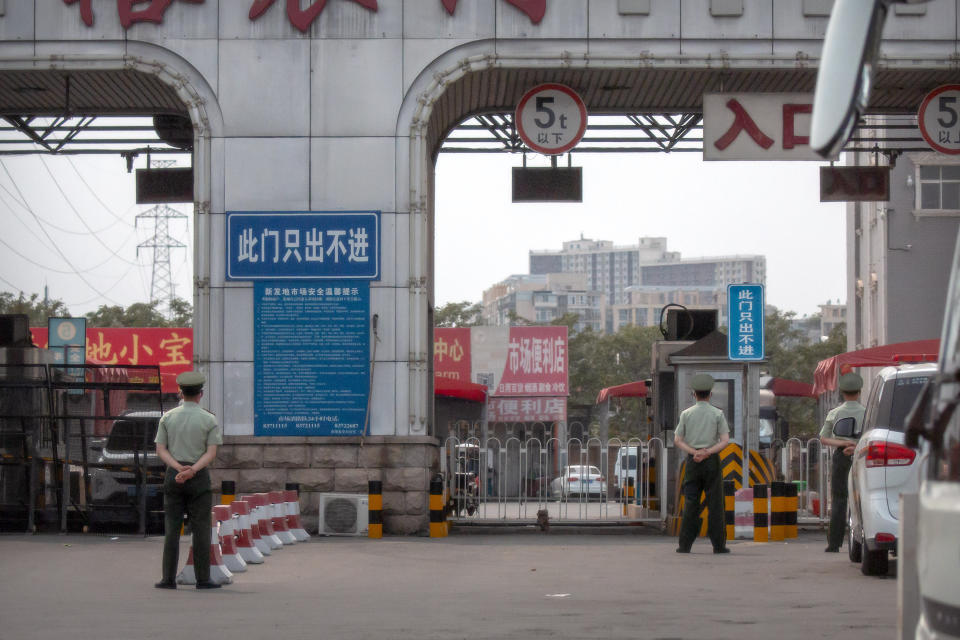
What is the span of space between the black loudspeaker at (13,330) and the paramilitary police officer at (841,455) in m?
11.3

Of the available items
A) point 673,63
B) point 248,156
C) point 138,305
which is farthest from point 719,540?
point 138,305

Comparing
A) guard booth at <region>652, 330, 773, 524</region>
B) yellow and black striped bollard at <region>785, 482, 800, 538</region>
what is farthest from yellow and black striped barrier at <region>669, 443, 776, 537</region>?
yellow and black striped bollard at <region>785, 482, 800, 538</region>

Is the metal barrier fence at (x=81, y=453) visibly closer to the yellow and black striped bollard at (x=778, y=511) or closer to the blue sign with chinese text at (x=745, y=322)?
the yellow and black striped bollard at (x=778, y=511)

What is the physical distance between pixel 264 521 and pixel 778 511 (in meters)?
6.45

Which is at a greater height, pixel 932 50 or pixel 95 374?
pixel 932 50

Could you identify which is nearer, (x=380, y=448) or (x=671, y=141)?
(x=380, y=448)

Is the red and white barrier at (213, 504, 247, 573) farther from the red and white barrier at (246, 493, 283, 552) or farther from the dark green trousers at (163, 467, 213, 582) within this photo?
the red and white barrier at (246, 493, 283, 552)

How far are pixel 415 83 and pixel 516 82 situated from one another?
5.81 ft

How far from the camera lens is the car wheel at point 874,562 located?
476 inches

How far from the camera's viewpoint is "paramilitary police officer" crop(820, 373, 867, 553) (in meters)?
14.7

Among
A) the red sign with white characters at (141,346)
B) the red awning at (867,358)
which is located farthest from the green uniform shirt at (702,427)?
the red sign with white characters at (141,346)

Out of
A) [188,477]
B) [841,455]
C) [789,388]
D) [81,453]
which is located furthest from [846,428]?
[789,388]

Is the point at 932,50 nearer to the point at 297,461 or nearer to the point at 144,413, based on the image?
the point at 297,461

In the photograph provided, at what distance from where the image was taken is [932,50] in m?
18.8
